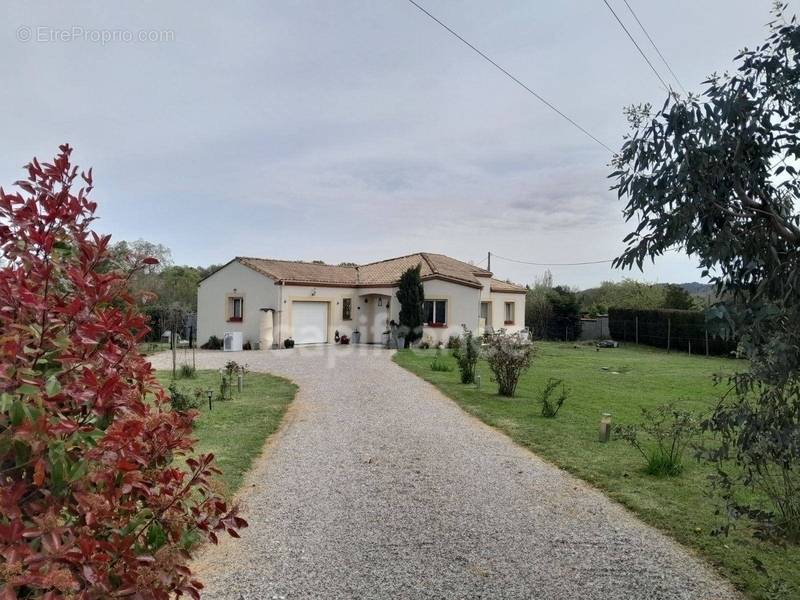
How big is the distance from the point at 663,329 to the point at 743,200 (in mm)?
30168

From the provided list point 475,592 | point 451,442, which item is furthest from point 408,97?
point 475,592

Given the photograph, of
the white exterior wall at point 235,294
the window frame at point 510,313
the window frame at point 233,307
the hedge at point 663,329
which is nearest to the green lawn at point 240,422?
the white exterior wall at point 235,294

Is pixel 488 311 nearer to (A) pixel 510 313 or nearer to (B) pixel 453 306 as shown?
(A) pixel 510 313

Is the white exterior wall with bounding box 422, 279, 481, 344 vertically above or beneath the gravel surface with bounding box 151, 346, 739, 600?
above

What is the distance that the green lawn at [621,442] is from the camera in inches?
164

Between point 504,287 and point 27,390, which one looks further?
point 504,287

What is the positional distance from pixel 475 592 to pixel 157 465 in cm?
251

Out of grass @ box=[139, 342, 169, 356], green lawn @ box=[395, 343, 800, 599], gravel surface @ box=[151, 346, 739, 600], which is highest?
grass @ box=[139, 342, 169, 356]

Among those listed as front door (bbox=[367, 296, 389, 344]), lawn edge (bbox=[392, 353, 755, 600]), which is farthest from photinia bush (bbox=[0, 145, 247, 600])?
front door (bbox=[367, 296, 389, 344])

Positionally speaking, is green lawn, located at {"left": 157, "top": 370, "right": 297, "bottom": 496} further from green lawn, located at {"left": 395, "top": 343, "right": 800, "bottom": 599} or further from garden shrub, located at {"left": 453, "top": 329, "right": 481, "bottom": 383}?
garden shrub, located at {"left": 453, "top": 329, "right": 481, "bottom": 383}

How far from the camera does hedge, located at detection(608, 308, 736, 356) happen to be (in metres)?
27.0

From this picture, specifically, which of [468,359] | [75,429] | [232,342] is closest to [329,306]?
[232,342]

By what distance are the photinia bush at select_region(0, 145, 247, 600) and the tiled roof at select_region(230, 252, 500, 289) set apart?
22033 millimetres

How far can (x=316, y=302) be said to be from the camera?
83.1 ft
